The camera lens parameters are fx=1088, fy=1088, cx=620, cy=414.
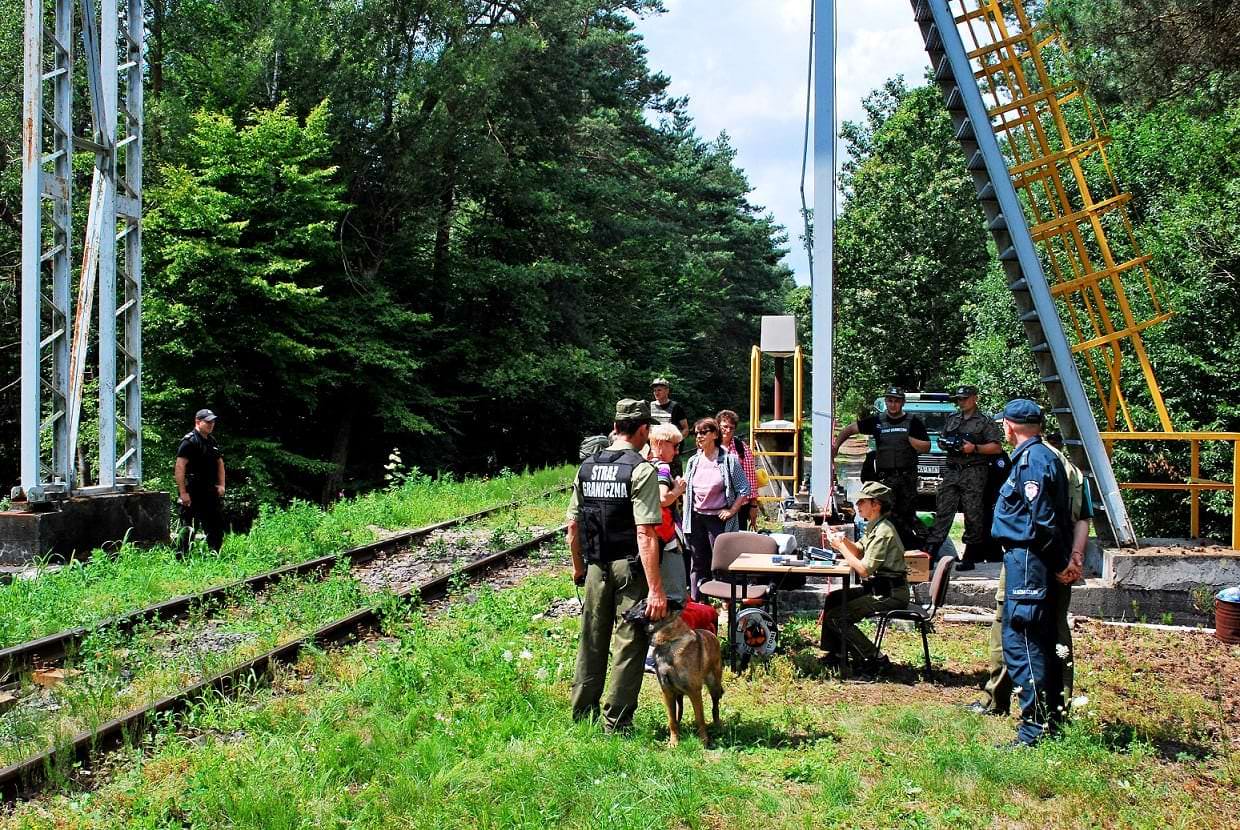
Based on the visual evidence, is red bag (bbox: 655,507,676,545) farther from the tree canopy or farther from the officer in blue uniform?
the tree canopy

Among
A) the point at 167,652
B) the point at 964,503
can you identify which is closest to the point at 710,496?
the point at 964,503

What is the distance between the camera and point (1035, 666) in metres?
6.01

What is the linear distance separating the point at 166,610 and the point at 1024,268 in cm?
815

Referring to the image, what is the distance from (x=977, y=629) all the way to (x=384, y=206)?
24.5m

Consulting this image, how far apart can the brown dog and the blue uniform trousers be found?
1717mm

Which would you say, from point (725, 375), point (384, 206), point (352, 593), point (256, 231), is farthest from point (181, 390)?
point (725, 375)

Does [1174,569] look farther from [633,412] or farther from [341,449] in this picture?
[341,449]

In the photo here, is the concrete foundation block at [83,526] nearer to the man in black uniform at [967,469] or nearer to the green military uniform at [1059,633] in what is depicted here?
the man in black uniform at [967,469]

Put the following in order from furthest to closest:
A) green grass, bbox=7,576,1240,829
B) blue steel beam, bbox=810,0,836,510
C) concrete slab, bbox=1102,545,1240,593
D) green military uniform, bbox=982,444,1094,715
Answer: blue steel beam, bbox=810,0,836,510, concrete slab, bbox=1102,545,1240,593, green military uniform, bbox=982,444,1094,715, green grass, bbox=7,576,1240,829

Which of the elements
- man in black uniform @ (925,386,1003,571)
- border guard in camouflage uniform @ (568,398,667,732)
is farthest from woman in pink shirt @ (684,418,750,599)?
border guard in camouflage uniform @ (568,398,667,732)

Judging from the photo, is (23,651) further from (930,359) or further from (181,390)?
(930,359)

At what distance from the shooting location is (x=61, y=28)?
1211 centimetres

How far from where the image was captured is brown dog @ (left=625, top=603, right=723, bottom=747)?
5918 mm

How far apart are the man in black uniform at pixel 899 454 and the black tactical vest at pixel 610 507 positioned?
424cm
